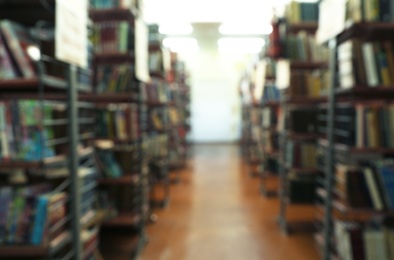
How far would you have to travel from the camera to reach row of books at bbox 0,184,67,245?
65.8 inches

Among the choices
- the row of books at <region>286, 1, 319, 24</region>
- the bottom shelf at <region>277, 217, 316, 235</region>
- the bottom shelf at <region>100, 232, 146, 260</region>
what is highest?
the row of books at <region>286, 1, 319, 24</region>

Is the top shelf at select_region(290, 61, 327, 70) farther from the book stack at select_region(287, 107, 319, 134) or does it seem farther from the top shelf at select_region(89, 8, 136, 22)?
the top shelf at select_region(89, 8, 136, 22)

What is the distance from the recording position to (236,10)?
24.8ft

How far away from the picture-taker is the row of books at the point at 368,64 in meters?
2.04

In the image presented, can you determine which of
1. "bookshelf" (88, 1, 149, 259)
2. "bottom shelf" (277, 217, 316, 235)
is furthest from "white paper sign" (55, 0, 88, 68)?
"bottom shelf" (277, 217, 316, 235)

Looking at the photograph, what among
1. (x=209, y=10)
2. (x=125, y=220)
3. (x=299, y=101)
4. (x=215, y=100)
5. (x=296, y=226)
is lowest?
(x=296, y=226)

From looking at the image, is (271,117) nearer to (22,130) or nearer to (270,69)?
→ (270,69)

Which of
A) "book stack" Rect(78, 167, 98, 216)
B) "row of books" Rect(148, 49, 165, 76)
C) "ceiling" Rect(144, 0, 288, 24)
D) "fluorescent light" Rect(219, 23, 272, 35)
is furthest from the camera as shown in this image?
"fluorescent light" Rect(219, 23, 272, 35)

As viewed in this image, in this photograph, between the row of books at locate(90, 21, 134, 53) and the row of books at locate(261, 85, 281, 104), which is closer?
the row of books at locate(90, 21, 134, 53)

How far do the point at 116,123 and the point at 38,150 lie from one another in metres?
1.20

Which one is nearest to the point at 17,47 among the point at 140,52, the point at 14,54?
the point at 14,54

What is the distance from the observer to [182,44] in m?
10.7

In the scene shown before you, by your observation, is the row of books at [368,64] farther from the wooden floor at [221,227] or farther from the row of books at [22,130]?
the row of books at [22,130]

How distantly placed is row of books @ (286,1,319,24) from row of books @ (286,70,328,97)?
0.58m
